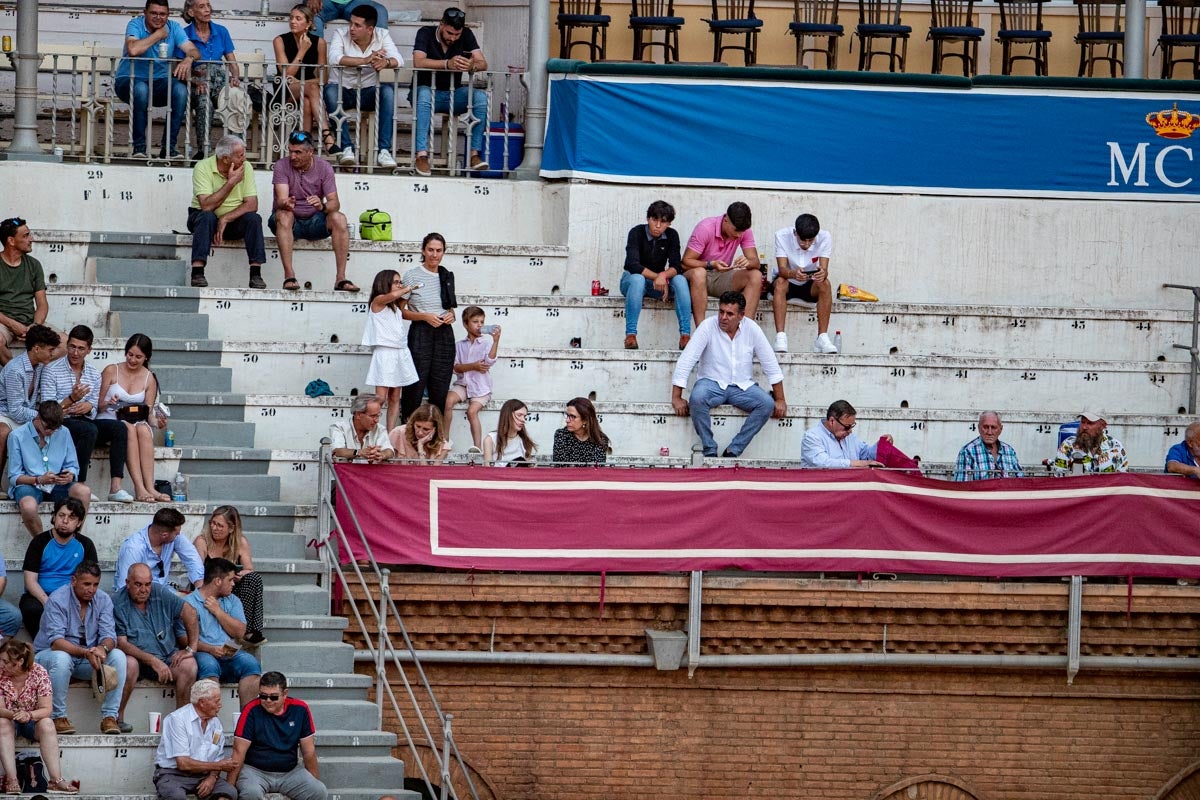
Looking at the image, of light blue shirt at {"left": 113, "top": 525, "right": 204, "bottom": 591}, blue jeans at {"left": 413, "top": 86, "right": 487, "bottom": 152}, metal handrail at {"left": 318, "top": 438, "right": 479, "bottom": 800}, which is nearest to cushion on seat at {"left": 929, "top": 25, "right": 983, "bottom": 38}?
blue jeans at {"left": 413, "top": 86, "right": 487, "bottom": 152}

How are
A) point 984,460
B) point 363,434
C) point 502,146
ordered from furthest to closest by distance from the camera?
point 502,146, point 984,460, point 363,434

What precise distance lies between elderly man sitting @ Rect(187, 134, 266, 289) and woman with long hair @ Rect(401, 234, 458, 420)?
189 cm

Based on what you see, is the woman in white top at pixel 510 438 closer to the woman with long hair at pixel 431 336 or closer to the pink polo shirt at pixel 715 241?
the woman with long hair at pixel 431 336

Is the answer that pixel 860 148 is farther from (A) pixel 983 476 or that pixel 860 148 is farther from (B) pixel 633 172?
(A) pixel 983 476

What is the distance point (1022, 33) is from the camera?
23.2 meters

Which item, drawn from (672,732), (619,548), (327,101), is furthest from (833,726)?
(327,101)

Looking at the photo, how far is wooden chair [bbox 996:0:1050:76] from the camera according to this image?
2325 centimetres

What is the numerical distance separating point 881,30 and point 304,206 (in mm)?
7804

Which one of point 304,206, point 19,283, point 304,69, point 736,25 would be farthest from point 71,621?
point 736,25

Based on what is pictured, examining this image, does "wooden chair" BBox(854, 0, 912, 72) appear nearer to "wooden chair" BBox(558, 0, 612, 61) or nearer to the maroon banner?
"wooden chair" BBox(558, 0, 612, 61)

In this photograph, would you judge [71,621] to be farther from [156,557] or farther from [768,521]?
[768,521]

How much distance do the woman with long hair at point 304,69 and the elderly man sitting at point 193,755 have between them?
25.4 feet

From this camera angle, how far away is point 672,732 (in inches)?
621

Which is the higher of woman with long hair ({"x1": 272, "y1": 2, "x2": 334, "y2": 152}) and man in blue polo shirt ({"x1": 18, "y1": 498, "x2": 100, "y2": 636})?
woman with long hair ({"x1": 272, "y1": 2, "x2": 334, "y2": 152})
